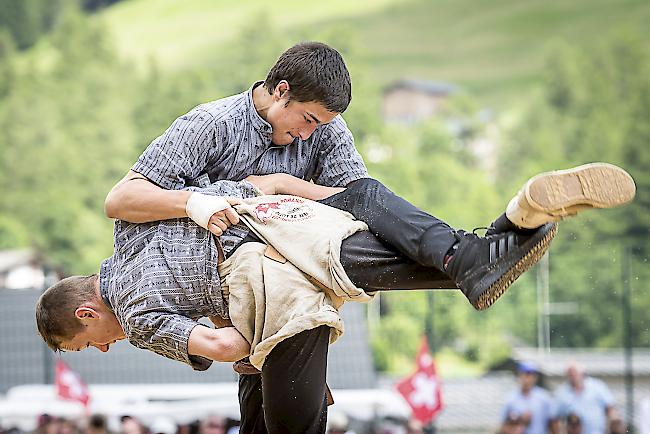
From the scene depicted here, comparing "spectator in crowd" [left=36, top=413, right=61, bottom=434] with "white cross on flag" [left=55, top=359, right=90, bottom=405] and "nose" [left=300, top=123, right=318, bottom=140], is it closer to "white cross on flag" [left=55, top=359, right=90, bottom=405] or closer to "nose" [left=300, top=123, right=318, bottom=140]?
"white cross on flag" [left=55, top=359, right=90, bottom=405]

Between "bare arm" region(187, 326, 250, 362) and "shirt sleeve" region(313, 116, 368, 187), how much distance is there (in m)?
0.75

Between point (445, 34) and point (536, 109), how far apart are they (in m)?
5.78

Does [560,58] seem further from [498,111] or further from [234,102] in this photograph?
[234,102]

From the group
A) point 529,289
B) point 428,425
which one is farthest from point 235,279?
point 529,289

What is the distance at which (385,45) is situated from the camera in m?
36.6

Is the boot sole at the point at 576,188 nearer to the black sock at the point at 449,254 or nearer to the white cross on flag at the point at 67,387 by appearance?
the black sock at the point at 449,254

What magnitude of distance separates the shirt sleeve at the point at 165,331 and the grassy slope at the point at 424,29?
103ft

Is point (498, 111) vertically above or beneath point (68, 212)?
above

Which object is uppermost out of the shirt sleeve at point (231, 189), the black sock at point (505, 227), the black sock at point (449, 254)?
the shirt sleeve at point (231, 189)

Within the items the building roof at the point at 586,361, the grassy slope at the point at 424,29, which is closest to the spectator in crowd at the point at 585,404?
the building roof at the point at 586,361

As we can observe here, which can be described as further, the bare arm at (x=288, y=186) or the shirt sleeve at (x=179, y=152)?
the bare arm at (x=288, y=186)

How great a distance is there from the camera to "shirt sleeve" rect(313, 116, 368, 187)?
3969 millimetres

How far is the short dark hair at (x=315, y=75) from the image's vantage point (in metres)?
3.49

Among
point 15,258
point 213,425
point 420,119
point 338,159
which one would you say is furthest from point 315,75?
point 420,119
